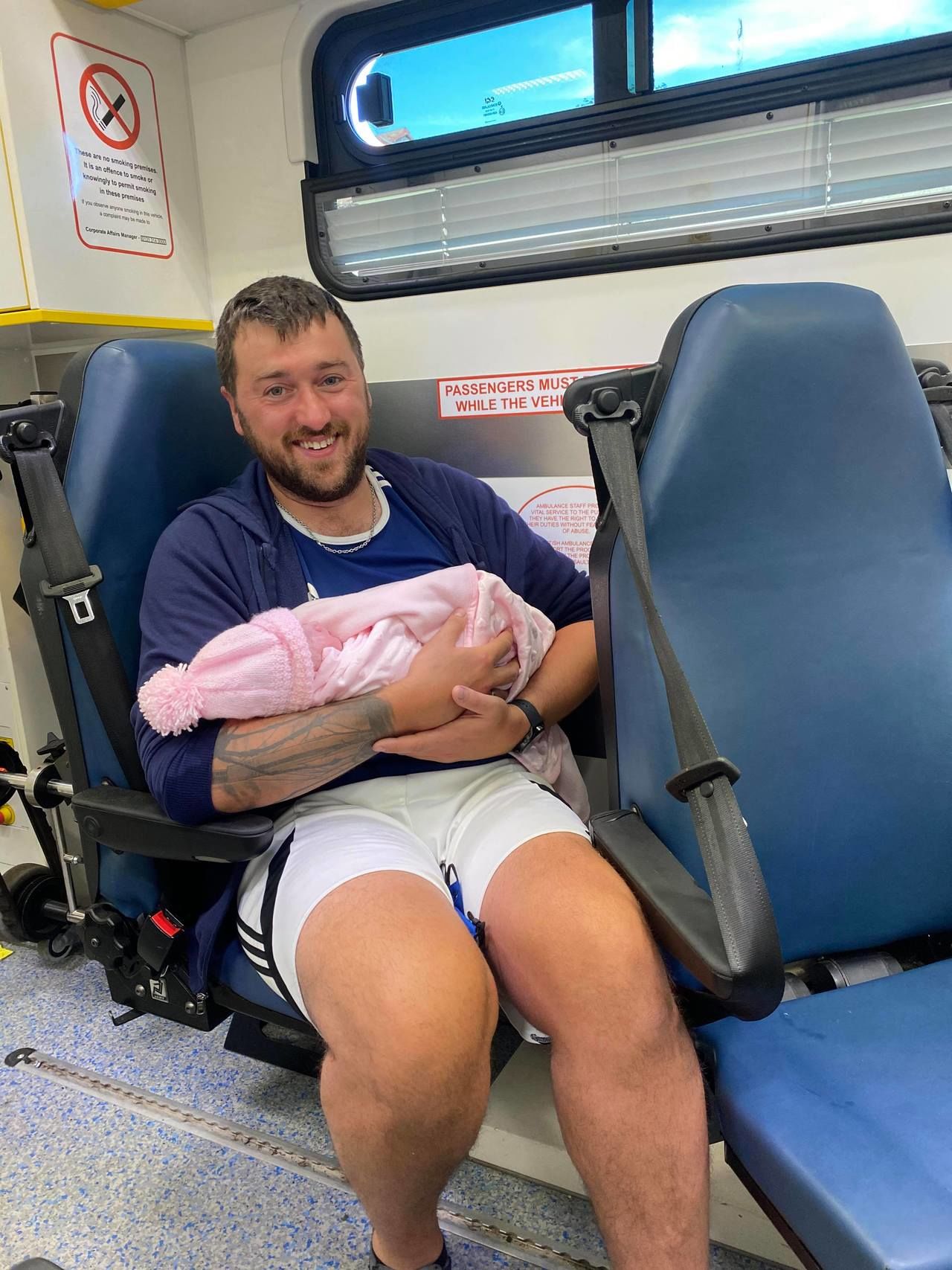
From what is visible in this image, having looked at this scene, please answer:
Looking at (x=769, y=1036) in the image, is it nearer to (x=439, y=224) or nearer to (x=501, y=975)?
(x=501, y=975)

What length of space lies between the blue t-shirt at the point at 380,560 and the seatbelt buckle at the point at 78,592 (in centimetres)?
35

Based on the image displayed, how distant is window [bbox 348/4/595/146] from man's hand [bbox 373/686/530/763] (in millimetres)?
1249

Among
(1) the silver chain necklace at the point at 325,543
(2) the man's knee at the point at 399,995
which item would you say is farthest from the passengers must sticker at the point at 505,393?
(2) the man's knee at the point at 399,995

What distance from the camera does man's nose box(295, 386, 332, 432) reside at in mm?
1619

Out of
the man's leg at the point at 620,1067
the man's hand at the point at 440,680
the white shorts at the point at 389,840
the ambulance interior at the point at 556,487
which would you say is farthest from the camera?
the man's hand at the point at 440,680

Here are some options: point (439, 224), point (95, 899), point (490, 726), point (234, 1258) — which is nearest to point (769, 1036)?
point (490, 726)

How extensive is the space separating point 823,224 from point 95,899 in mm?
1828

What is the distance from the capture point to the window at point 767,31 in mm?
1581

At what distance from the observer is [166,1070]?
1951 millimetres

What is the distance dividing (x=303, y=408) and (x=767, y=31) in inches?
44.2

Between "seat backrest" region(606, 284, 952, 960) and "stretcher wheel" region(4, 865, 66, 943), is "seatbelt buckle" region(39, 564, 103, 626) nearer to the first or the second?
"seat backrest" region(606, 284, 952, 960)

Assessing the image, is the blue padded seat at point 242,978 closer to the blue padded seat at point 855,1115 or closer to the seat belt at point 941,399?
the blue padded seat at point 855,1115

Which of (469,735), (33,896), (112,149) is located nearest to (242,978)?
(469,735)

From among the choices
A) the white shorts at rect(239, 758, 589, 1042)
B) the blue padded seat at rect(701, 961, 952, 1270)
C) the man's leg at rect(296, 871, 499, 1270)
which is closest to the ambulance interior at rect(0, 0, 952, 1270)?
the blue padded seat at rect(701, 961, 952, 1270)
